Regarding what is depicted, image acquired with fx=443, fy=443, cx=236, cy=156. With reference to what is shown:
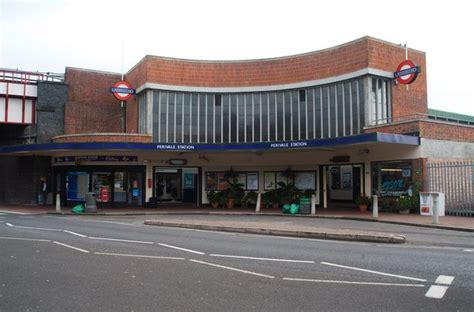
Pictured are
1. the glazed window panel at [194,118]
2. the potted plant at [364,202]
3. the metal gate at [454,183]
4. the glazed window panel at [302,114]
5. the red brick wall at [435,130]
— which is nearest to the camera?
the metal gate at [454,183]

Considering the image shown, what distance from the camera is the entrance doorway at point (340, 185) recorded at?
25.9m

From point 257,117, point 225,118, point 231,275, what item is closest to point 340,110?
point 257,117

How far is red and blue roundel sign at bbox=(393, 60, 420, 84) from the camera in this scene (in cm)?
2270

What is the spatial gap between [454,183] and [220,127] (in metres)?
13.9

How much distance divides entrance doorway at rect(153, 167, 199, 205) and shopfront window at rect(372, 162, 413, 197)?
1126cm

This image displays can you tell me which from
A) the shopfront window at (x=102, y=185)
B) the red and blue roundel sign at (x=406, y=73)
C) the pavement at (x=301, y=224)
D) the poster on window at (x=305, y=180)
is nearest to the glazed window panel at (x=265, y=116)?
the poster on window at (x=305, y=180)

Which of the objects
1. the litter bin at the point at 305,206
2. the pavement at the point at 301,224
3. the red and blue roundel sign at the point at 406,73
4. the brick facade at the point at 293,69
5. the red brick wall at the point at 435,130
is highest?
the brick facade at the point at 293,69

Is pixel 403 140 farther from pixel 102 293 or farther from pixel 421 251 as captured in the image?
pixel 102 293

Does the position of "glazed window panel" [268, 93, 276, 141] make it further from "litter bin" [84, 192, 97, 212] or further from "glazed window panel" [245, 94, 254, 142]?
"litter bin" [84, 192, 97, 212]

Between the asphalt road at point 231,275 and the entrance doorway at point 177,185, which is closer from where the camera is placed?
the asphalt road at point 231,275

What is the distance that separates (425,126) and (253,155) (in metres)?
10.1

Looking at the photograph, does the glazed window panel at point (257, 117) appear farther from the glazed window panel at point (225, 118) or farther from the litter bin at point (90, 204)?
the litter bin at point (90, 204)

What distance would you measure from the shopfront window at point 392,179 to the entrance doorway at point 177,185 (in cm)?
1126

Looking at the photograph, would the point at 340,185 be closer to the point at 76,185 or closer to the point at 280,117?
the point at 280,117
